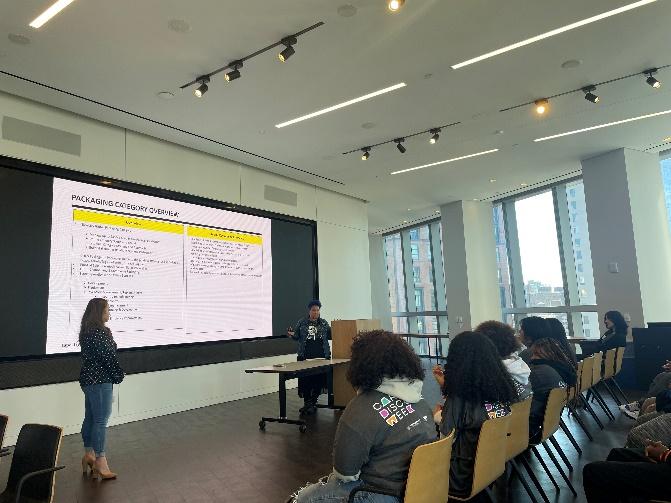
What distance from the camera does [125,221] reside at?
5969 mm

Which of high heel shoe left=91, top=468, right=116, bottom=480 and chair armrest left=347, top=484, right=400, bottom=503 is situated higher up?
chair armrest left=347, top=484, right=400, bottom=503

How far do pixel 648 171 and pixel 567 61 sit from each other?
4498mm

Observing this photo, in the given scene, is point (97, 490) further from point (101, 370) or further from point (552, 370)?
point (552, 370)

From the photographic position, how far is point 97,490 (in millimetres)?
3592

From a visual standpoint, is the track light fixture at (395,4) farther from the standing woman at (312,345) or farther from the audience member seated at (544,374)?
the standing woman at (312,345)

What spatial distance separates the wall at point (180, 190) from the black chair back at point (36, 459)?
3168 millimetres

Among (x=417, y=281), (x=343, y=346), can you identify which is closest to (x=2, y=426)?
(x=343, y=346)

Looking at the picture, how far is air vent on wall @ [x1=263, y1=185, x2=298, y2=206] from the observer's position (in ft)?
26.7

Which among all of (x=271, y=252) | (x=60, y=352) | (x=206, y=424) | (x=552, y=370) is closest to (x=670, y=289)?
(x=552, y=370)

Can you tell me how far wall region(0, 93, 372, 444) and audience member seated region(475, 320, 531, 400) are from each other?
4.67m

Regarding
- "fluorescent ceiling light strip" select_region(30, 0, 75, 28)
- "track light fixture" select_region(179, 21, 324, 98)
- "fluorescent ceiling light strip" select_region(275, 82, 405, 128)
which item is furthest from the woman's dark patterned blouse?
"fluorescent ceiling light strip" select_region(275, 82, 405, 128)

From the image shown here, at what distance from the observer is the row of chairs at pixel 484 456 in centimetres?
183

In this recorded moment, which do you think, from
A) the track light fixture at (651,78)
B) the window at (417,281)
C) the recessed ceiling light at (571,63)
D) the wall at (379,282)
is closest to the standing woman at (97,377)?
the recessed ceiling light at (571,63)

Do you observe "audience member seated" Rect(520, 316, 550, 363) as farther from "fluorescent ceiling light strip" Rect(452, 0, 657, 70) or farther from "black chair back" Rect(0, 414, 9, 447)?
"black chair back" Rect(0, 414, 9, 447)
